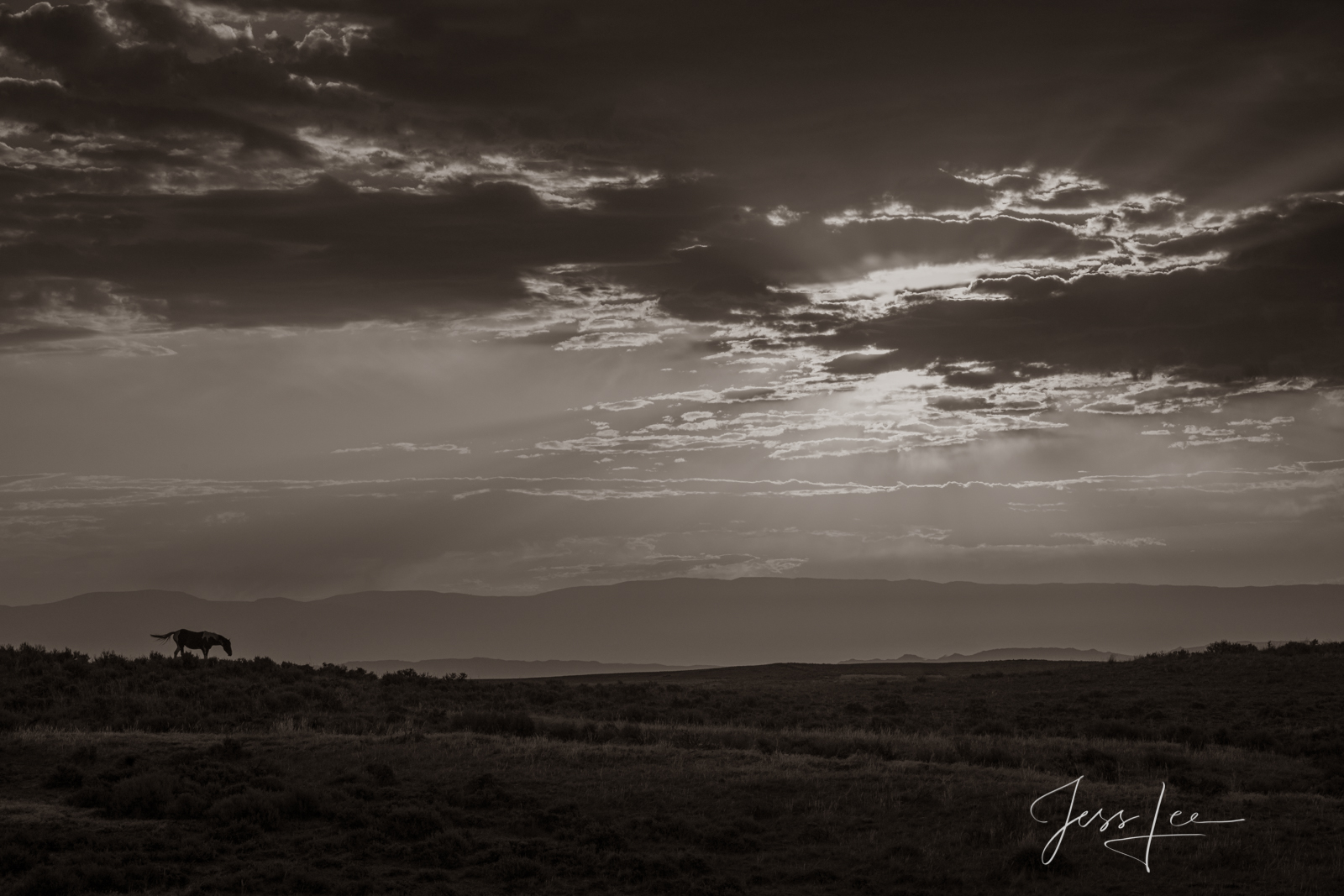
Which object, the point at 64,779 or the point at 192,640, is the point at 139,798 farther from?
the point at 192,640

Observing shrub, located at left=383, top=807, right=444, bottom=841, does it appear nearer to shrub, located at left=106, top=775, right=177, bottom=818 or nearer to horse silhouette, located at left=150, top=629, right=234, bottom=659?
shrub, located at left=106, top=775, right=177, bottom=818

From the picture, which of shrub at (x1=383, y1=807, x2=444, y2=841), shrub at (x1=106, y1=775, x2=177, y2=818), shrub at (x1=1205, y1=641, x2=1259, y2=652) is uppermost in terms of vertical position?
shrub at (x1=1205, y1=641, x2=1259, y2=652)

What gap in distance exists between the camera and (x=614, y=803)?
18.1 m

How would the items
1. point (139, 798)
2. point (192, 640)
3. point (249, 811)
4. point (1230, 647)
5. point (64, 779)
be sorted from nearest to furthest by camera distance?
1. point (249, 811)
2. point (139, 798)
3. point (64, 779)
4. point (192, 640)
5. point (1230, 647)

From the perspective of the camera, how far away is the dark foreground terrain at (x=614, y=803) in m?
14.5

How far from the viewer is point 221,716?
96.0 ft

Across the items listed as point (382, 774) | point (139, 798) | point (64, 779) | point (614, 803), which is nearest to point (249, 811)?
point (139, 798)

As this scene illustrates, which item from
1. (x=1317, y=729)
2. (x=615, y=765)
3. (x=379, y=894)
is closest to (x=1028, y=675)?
(x=1317, y=729)
